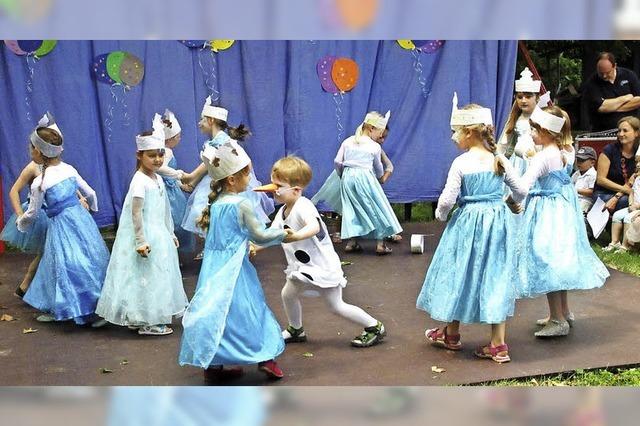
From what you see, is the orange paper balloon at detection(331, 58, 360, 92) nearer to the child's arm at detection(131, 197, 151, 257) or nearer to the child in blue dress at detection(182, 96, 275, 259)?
the child in blue dress at detection(182, 96, 275, 259)

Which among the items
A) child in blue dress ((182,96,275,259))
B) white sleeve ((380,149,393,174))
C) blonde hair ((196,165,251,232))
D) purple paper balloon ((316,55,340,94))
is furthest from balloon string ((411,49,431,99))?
blonde hair ((196,165,251,232))

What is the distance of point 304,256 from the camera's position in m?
4.11

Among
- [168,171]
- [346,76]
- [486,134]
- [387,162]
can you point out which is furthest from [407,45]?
[486,134]

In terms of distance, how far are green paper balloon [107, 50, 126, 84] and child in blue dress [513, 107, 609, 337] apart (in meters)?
2.99

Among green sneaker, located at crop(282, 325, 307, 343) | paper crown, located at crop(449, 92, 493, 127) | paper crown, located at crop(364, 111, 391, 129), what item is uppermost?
paper crown, located at crop(449, 92, 493, 127)

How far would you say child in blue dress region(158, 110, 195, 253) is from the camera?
17.8ft

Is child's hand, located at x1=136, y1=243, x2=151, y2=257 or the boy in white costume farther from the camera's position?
child's hand, located at x1=136, y1=243, x2=151, y2=257

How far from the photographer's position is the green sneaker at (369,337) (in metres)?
4.41

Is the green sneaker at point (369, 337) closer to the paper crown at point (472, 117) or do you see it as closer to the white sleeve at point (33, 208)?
the paper crown at point (472, 117)
